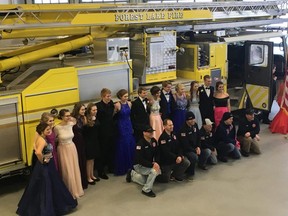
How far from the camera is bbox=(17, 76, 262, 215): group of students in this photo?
19.2ft

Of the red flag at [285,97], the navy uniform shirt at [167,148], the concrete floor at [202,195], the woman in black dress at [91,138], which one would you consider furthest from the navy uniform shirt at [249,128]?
the woman in black dress at [91,138]

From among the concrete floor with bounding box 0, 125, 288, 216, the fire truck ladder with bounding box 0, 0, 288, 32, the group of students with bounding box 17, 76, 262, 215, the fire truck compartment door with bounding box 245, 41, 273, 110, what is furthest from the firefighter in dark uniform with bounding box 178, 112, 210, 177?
the fire truck compartment door with bounding box 245, 41, 273, 110

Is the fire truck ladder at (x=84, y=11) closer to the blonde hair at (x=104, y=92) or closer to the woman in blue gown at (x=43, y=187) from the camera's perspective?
the blonde hair at (x=104, y=92)

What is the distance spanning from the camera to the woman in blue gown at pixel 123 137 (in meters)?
7.25

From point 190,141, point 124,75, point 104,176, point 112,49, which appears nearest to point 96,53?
point 112,49

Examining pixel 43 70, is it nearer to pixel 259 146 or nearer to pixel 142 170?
pixel 142 170

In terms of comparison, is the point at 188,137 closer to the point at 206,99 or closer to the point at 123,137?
the point at 123,137

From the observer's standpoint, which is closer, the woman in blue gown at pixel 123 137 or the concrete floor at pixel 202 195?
the concrete floor at pixel 202 195

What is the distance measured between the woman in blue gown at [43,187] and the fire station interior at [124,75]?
0.36m

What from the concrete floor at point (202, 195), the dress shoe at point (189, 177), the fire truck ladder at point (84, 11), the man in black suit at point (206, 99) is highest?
the fire truck ladder at point (84, 11)

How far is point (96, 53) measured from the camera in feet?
25.8

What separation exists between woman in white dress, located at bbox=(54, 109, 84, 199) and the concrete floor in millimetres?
381

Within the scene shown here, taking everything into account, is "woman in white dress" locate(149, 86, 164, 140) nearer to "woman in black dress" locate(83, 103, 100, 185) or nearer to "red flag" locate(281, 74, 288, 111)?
"woman in black dress" locate(83, 103, 100, 185)

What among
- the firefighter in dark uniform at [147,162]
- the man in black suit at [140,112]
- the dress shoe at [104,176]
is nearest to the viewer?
the firefighter in dark uniform at [147,162]
